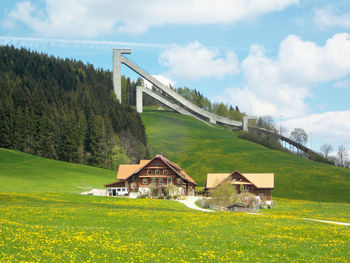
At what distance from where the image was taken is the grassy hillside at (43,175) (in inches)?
2913

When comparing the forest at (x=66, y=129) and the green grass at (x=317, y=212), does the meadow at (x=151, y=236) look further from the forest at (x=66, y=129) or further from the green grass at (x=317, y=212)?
the forest at (x=66, y=129)

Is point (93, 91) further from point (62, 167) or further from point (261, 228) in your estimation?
point (261, 228)

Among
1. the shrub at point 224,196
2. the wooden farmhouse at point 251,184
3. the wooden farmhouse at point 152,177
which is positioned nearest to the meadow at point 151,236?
the shrub at point 224,196

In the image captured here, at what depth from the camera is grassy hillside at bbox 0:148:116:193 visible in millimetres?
73988

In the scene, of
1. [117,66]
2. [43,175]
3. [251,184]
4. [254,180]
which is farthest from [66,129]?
[117,66]

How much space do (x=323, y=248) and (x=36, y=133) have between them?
10331cm

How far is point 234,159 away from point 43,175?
233 feet

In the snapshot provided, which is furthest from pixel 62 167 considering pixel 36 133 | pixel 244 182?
pixel 244 182

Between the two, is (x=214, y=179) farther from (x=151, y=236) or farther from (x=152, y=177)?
(x=151, y=236)

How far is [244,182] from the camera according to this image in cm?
8781

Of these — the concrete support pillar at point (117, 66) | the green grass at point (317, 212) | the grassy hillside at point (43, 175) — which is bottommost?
the green grass at point (317, 212)

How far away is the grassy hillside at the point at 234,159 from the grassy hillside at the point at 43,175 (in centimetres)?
3409

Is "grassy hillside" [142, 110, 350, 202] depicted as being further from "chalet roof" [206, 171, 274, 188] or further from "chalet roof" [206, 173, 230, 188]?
"chalet roof" [206, 173, 230, 188]

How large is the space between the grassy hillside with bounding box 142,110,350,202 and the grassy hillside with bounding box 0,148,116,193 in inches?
1342
